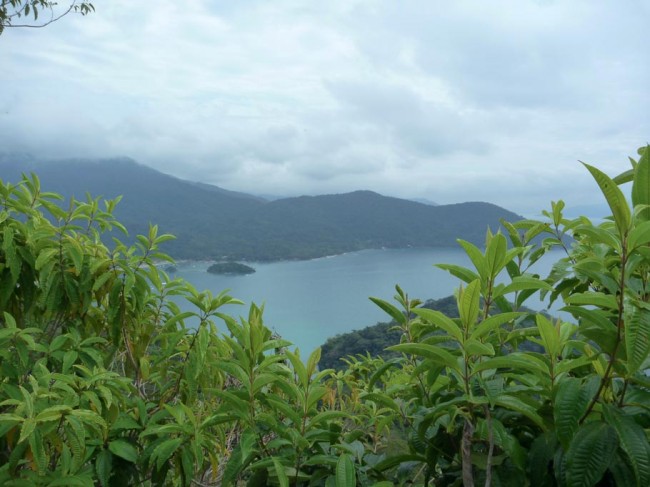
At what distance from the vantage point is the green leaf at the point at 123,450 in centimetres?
130

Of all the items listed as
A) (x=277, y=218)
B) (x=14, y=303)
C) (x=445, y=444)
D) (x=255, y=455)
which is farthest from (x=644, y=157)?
(x=277, y=218)

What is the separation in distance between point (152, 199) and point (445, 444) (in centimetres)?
8083

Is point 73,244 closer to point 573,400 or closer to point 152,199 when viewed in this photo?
point 573,400

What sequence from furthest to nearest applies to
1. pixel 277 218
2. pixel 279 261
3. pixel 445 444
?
1. pixel 277 218
2. pixel 279 261
3. pixel 445 444

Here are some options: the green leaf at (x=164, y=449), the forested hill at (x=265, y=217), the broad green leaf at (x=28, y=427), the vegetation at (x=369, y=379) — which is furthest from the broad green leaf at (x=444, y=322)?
the forested hill at (x=265, y=217)

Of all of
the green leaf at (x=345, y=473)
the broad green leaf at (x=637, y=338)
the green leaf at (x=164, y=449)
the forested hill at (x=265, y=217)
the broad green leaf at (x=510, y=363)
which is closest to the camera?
the broad green leaf at (x=637, y=338)

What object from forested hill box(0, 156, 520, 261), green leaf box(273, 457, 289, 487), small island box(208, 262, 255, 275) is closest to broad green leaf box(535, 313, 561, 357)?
green leaf box(273, 457, 289, 487)

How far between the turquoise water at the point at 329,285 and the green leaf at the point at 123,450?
15506mm

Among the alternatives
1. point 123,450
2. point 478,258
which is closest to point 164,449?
point 123,450

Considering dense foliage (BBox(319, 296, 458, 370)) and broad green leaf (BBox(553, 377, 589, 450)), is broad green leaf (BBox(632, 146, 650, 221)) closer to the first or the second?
broad green leaf (BBox(553, 377, 589, 450))

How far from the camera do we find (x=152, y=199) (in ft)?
253

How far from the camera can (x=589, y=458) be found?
2.46ft

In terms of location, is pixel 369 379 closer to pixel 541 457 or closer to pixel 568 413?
pixel 541 457

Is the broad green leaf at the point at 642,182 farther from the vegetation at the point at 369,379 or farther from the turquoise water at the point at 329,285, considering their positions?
the turquoise water at the point at 329,285
